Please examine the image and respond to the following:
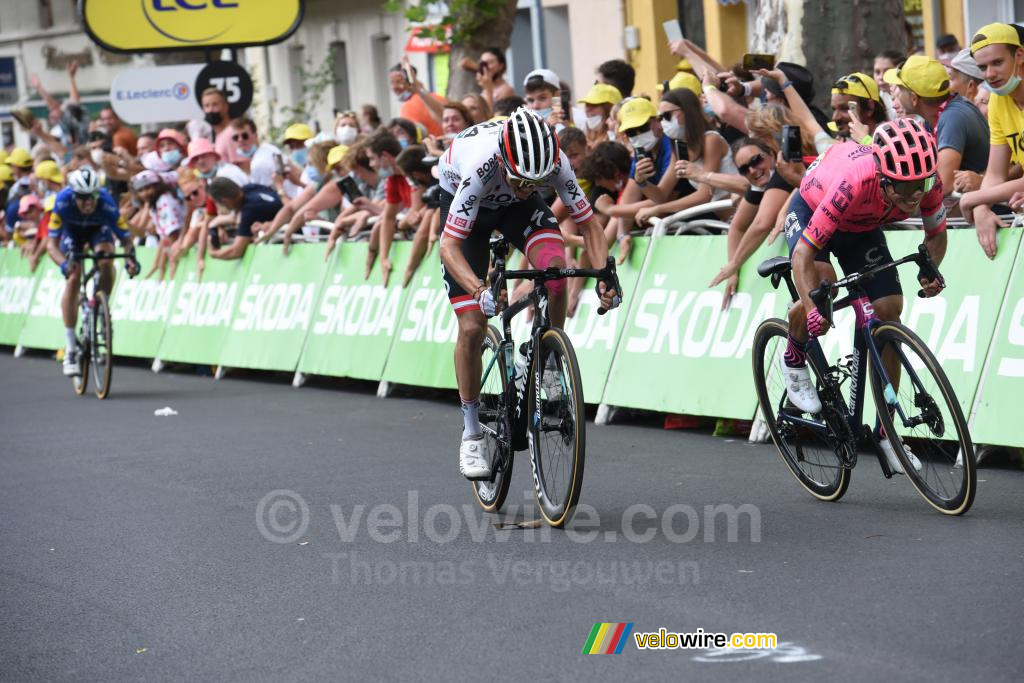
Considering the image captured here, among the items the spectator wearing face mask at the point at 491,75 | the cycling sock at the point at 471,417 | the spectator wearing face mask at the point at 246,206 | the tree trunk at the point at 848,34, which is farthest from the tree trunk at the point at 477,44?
the cycling sock at the point at 471,417

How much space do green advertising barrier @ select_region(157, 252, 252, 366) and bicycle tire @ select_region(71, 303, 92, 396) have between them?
1399mm

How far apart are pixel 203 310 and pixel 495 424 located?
9550 millimetres

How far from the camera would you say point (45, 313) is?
68.9ft

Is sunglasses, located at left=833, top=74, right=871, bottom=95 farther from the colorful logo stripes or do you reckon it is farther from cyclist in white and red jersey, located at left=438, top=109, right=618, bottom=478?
the colorful logo stripes

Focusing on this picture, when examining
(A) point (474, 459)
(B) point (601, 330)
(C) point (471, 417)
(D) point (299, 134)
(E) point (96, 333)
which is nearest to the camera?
(A) point (474, 459)

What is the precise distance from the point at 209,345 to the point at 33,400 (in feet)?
6.44

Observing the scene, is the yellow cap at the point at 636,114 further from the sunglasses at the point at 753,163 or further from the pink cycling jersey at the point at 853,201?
the pink cycling jersey at the point at 853,201

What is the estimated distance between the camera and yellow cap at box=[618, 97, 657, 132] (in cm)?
1158

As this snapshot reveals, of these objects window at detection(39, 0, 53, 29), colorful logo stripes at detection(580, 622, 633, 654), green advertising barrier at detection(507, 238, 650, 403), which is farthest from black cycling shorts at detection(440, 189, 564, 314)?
window at detection(39, 0, 53, 29)

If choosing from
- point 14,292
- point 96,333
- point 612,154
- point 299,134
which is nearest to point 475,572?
point 612,154

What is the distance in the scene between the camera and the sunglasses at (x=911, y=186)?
6.96 meters

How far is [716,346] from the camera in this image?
10477mm

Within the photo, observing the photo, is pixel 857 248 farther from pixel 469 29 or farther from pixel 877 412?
pixel 469 29

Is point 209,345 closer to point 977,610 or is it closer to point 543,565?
point 543,565
